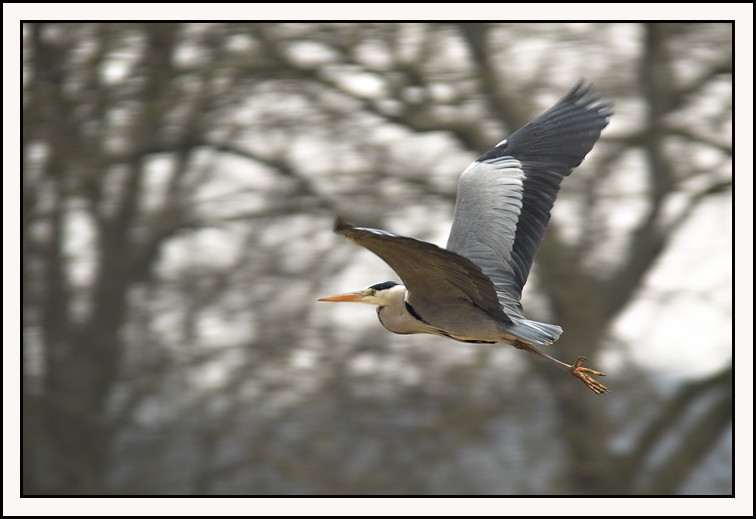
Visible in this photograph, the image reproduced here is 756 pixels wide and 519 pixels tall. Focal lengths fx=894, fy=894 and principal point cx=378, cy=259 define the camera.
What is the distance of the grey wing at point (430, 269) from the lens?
6.49 feet

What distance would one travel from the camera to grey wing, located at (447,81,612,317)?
117 inches

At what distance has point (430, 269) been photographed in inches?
95.0

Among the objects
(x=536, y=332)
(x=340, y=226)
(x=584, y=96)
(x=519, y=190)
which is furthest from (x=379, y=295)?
(x=584, y=96)

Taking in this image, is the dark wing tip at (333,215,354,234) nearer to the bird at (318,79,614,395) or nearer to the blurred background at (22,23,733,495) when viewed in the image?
the bird at (318,79,614,395)

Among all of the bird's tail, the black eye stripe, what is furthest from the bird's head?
the bird's tail

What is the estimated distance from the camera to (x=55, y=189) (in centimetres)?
568

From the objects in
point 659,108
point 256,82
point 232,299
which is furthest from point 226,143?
point 659,108

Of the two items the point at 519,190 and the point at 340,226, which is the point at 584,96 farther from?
the point at 340,226

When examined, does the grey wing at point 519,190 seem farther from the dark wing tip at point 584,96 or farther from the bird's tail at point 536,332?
the bird's tail at point 536,332

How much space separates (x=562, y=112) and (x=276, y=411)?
2.85 meters

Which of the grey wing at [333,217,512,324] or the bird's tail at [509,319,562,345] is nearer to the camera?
the grey wing at [333,217,512,324]

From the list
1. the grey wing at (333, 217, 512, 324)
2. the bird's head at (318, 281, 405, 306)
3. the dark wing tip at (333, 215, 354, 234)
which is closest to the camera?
the dark wing tip at (333, 215, 354, 234)

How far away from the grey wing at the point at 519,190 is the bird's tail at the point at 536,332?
7.7 inches

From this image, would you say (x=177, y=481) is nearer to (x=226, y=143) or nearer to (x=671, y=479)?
(x=226, y=143)
